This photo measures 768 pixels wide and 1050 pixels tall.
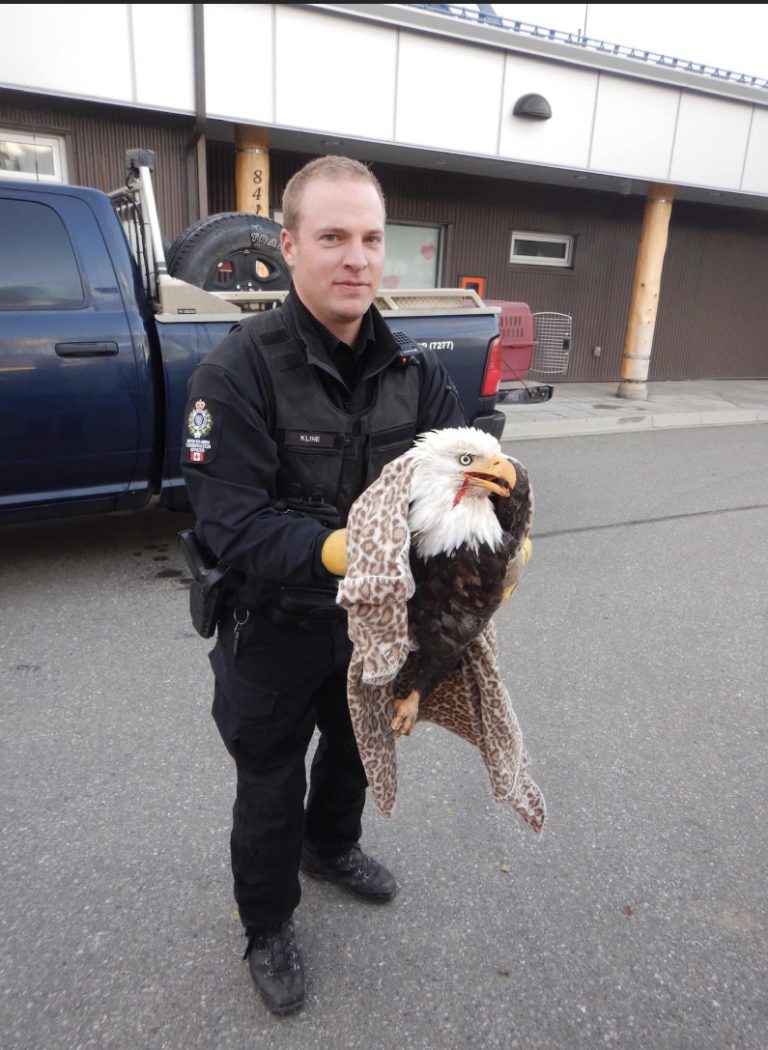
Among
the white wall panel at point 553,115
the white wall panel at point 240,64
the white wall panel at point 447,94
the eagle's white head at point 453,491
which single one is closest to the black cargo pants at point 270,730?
the eagle's white head at point 453,491

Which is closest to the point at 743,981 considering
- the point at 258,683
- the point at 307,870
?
the point at 307,870

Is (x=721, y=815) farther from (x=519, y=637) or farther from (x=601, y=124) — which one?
(x=601, y=124)

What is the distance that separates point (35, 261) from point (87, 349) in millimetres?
566

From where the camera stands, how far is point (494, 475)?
1565mm

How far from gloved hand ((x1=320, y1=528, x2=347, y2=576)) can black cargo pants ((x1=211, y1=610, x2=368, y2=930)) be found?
33cm

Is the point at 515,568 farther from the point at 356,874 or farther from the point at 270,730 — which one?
the point at 356,874

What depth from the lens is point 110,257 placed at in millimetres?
4359

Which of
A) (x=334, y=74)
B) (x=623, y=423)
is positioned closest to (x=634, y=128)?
(x=623, y=423)

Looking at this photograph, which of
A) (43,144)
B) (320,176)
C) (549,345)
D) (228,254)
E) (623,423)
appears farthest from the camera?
(549,345)

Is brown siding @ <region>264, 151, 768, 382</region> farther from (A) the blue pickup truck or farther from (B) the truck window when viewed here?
(B) the truck window

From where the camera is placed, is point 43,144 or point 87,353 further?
point 43,144

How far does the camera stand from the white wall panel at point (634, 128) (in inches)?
431

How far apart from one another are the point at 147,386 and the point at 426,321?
1.99 metres

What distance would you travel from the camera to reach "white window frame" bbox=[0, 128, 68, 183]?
859cm
